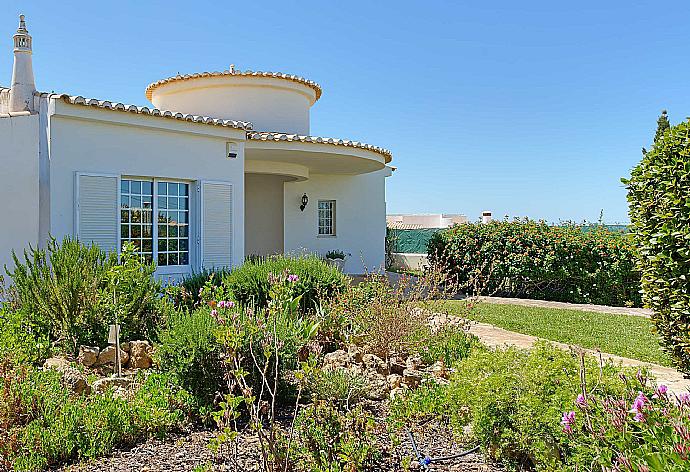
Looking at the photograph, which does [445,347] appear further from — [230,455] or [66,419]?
[66,419]

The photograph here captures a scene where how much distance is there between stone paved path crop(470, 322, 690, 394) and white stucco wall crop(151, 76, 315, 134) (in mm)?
7696

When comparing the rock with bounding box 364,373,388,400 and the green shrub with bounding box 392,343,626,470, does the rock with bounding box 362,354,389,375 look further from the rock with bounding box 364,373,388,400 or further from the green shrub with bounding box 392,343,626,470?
the green shrub with bounding box 392,343,626,470

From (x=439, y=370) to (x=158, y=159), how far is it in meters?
6.59

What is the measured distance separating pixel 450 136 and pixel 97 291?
2501 cm

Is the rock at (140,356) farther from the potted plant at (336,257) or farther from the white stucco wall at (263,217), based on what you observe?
the white stucco wall at (263,217)

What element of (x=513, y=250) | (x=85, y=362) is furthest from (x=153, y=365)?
(x=513, y=250)

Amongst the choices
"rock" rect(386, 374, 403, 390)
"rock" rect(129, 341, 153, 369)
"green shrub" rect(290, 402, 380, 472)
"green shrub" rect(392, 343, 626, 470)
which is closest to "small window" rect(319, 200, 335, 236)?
"rock" rect(129, 341, 153, 369)

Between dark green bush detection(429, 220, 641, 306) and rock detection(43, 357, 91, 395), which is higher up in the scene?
dark green bush detection(429, 220, 641, 306)

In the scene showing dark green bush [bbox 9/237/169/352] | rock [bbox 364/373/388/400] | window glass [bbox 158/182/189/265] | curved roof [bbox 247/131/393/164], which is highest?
curved roof [bbox 247/131/393/164]

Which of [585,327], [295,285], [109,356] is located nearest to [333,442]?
[109,356]

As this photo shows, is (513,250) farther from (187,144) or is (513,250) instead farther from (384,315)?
(384,315)

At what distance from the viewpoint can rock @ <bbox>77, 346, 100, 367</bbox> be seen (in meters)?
6.38

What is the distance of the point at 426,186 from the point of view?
33.1m

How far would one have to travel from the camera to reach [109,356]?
658cm
